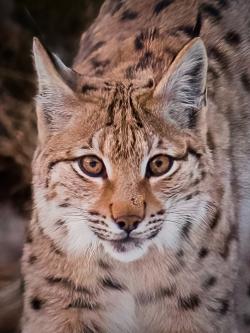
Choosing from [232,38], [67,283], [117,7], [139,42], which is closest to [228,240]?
[67,283]

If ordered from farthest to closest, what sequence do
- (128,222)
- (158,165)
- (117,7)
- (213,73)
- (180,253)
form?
(117,7)
(213,73)
(180,253)
(158,165)
(128,222)

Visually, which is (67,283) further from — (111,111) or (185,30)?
(185,30)

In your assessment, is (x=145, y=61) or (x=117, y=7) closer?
(x=145, y=61)

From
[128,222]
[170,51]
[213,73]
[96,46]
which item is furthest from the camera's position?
[96,46]

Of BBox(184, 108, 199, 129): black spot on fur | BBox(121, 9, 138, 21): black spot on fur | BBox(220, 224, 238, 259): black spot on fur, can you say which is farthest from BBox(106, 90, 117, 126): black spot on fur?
BBox(121, 9, 138, 21): black spot on fur

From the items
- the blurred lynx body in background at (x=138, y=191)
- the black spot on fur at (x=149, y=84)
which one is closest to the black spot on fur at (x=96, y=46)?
the blurred lynx body in background at (x=138, y=191)

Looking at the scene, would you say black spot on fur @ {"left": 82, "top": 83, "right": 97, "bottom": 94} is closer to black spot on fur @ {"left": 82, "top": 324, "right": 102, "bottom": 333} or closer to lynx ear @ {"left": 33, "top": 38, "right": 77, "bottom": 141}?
lynx ear @ {"left": 33, "top": 38, "right": 77, "bottom": 141}

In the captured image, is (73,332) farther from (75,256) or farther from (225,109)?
(225,109)
